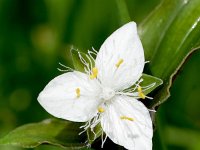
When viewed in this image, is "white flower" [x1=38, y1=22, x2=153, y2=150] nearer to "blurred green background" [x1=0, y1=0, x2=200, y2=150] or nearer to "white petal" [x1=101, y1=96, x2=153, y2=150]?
"white petal" [x1=101, y1=96, x2=153, y2=150]

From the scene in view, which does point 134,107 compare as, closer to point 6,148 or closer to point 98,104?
point 98,104

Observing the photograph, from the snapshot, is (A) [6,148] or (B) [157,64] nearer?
(B) [157,64]

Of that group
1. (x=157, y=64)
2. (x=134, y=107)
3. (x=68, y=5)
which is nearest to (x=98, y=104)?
(x=134, y=107)

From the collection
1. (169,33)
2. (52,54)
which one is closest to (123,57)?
(169,33)

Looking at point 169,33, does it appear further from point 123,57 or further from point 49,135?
point 49,135

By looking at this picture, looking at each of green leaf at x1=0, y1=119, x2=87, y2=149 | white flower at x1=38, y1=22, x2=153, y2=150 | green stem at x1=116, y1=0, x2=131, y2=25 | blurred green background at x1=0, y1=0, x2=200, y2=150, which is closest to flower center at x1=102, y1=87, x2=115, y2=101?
white flower at x1=38, y1=22, x2=153, y2=150

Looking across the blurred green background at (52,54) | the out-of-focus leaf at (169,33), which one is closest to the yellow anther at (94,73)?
the out-of-focus leaf at (169,33)
